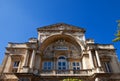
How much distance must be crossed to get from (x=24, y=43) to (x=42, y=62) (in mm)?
4914

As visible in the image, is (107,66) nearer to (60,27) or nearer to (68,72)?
(68,72)

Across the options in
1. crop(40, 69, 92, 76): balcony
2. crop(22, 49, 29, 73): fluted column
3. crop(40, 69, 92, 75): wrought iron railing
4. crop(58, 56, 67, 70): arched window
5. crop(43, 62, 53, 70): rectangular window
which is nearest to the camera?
crop(22, 49, 29, 73): fluted column

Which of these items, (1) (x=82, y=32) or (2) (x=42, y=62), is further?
(1) (x=82, y=32)

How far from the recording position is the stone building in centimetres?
1758

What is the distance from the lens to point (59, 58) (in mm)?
21766

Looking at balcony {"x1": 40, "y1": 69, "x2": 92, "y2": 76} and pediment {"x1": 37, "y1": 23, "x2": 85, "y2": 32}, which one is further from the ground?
pediment {"x1": 37, "y1": 23, "x2": 85, "y2": 32}

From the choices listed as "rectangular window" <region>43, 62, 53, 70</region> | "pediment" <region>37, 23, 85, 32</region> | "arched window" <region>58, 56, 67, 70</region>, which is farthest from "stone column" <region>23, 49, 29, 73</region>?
"pediment" <region>37, 23, 85, 32</region>

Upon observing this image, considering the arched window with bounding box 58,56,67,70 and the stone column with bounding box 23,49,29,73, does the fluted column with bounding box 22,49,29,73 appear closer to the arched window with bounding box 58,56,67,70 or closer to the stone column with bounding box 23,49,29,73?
the stone column with bounding box 23,49,29,73

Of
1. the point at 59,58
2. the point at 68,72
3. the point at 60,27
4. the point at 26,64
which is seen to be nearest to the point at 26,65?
the point at 26,64

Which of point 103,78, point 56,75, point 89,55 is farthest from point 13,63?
point 103,78

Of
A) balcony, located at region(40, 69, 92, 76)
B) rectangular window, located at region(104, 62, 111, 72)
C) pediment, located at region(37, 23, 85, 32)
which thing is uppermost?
pediment, located at region(37, 23, 85, 32)

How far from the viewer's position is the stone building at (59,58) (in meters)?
17.6

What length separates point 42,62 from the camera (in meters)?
21.1

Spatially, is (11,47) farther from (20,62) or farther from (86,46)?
(86,46)
